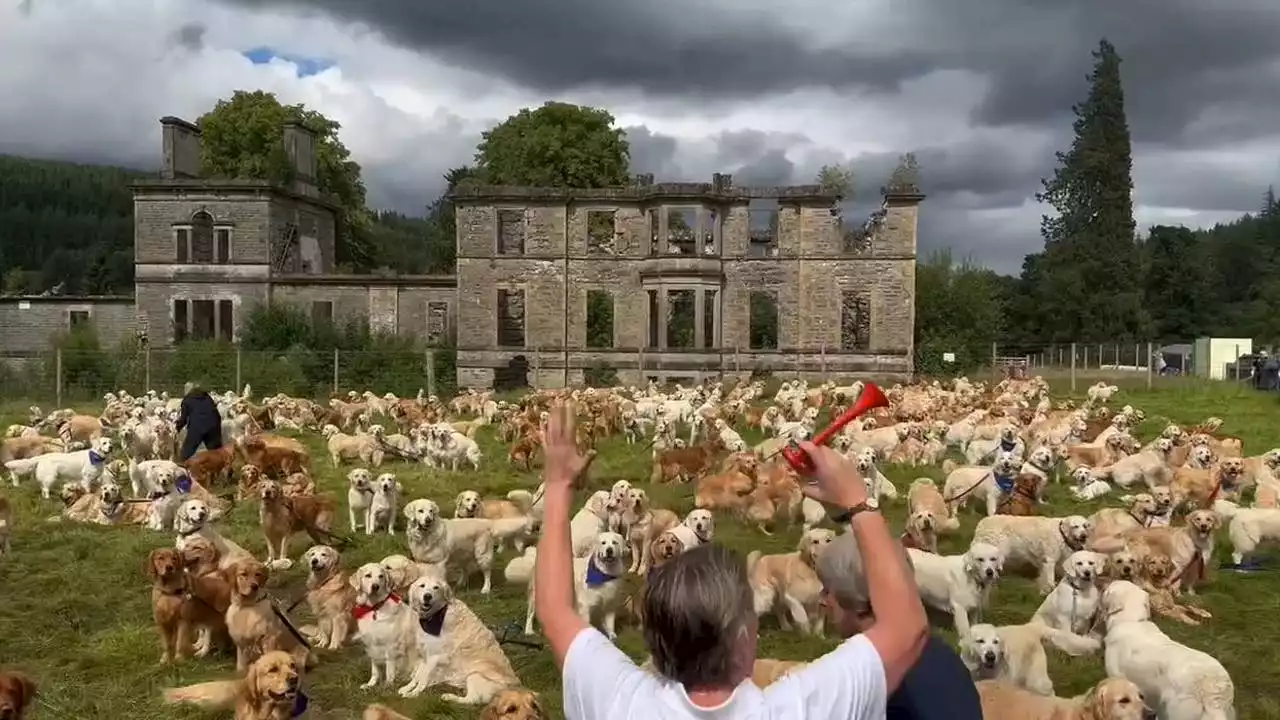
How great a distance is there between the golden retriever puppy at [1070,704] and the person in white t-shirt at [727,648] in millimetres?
2812

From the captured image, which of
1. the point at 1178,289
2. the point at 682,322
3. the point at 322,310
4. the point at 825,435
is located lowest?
the point at 825,435

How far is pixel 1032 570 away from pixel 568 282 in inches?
1290

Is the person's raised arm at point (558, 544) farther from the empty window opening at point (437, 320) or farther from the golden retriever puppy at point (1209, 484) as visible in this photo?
the empty window opening at point (437, 320)

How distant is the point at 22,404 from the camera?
2972 centimetres

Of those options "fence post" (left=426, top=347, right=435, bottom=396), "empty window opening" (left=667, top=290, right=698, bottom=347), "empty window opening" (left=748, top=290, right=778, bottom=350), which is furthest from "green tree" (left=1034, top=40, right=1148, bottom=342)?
"fence post" (left=426, top=347, right=435, bottom=396)

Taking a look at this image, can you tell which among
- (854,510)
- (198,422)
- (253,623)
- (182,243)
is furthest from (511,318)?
(854,510)

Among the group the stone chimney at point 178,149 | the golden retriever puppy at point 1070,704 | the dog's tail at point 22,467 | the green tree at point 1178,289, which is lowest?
the dog's tail at point 22,467

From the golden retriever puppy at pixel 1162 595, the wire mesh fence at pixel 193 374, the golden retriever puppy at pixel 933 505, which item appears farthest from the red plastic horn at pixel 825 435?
the wire mesh fence at pixel 193 374

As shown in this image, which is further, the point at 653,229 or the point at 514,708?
the point at 653,229

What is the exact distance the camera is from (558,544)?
2588 millimetres

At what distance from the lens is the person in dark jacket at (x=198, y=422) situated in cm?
1675

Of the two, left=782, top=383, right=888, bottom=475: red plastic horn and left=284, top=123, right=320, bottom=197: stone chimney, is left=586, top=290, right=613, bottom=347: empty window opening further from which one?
left=782, top=383, right=888, bottom=475: red plastic horn

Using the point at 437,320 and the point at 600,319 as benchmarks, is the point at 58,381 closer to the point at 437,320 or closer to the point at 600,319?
the point at 437,320

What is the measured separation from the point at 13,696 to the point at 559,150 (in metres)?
51.1
